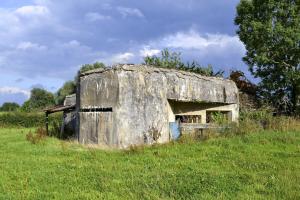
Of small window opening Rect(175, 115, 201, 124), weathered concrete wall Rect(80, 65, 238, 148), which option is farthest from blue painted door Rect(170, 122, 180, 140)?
small window opening Rect(175, 115, 201, 124)

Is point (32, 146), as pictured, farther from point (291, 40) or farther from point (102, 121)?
point (291, 40)

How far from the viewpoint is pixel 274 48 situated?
101 ft

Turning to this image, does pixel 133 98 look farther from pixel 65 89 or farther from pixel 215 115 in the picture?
pixel 65 89

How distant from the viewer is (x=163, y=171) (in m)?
11.8

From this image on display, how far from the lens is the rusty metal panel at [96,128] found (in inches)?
691

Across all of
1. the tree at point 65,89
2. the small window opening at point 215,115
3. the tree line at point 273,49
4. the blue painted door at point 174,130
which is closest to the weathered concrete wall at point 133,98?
the blue painted door at point 174,130

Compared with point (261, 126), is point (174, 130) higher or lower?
lower

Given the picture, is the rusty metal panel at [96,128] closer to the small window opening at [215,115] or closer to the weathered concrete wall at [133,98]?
the weathered concrete wall at [133,98]

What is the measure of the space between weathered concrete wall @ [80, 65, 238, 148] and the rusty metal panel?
5 centimetres

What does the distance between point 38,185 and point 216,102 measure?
1348 centimetres

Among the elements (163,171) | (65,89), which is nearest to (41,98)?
(65,89)

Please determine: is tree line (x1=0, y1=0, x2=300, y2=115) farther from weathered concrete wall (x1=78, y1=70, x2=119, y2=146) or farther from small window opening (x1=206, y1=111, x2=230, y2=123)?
weathered concrete wall (x1=78, y1=70, x2=119, y2=146)

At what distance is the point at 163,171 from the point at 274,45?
21528 millimetres

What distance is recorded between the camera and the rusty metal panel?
1755 cm
